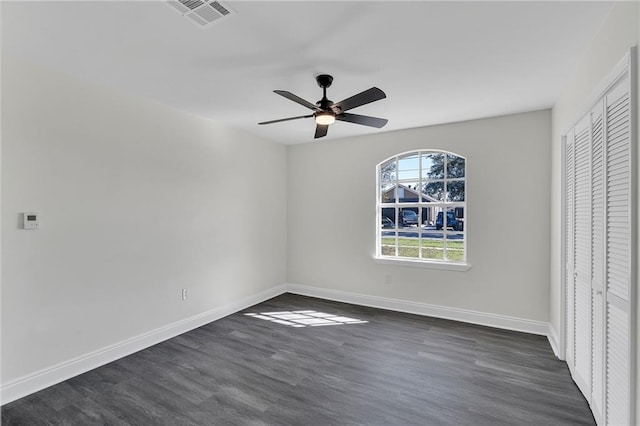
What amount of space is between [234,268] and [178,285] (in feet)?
2.90

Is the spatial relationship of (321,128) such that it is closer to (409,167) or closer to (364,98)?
(364,98)


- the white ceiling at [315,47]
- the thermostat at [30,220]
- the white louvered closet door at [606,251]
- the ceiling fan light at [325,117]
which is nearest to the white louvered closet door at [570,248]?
the white louvered closet door at [606,251]

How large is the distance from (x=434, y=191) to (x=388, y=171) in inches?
29.1

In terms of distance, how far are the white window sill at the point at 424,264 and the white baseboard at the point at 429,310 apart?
20.6 inches

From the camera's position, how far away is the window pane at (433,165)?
4117mm

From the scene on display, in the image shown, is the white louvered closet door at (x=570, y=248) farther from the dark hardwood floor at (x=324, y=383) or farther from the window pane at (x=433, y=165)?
the window pane at (x=433, y=165)

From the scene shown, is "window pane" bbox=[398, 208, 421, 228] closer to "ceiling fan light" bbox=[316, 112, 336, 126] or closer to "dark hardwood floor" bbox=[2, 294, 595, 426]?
"dark hardwood floor" bbox=[2, 294, 595, 426]

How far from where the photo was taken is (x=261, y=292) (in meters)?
4.74

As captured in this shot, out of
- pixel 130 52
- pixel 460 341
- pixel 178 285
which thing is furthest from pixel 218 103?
pixel 460 341

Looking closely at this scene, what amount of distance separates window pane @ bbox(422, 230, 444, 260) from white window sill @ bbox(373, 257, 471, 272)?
118mm

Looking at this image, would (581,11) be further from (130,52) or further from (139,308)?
(139,308)

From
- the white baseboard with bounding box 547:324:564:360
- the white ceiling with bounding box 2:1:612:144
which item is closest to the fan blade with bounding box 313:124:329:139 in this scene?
the white ceiling with bounding box 2:1:612:144

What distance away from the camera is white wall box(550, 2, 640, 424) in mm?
1524

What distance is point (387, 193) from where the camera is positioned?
14.9 ft
